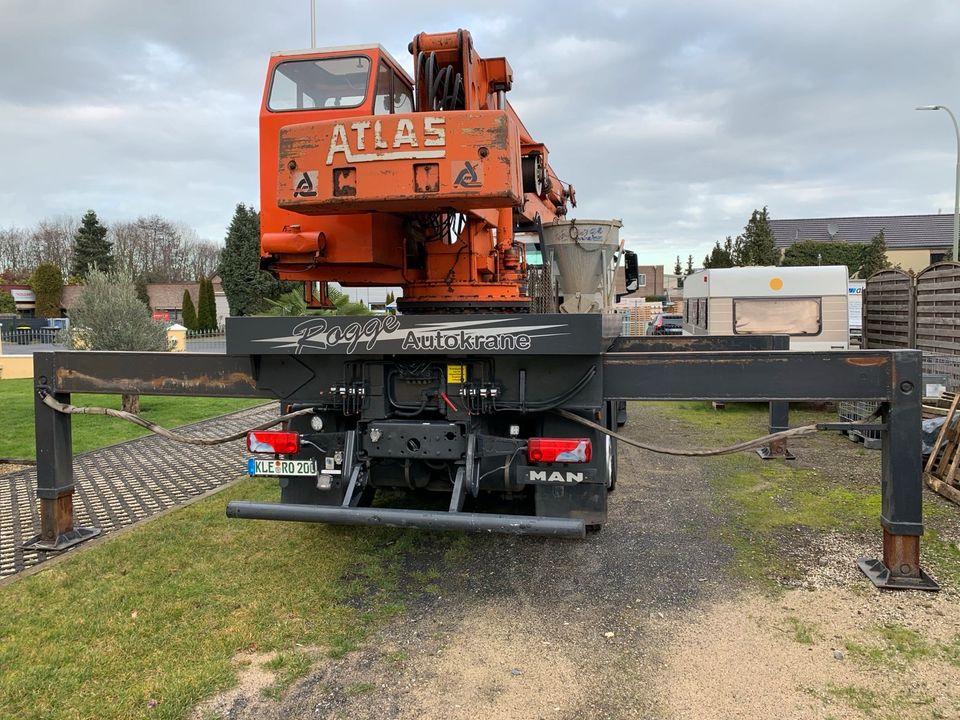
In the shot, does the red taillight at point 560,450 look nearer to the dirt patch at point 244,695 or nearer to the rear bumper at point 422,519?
the rear bumper at point 422,519

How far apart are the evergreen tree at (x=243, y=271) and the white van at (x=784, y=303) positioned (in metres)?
33.4

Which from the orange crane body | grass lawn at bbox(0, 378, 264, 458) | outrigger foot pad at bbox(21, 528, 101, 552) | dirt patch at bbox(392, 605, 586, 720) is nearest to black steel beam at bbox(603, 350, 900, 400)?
the orange crane body

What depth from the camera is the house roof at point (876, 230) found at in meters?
54.9

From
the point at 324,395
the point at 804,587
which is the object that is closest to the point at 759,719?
the point at 804,587

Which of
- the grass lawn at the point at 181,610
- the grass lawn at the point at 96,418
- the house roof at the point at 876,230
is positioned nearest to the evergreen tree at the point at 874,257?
the house roof at the point at 876,230

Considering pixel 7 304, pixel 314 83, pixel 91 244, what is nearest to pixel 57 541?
pixel 314 83

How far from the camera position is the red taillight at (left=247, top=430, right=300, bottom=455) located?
4.39 metres

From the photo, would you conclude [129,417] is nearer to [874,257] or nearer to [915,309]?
[915,309]

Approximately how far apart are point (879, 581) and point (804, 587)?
1.40ft

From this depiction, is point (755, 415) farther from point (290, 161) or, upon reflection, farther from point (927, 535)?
point (290, 161)

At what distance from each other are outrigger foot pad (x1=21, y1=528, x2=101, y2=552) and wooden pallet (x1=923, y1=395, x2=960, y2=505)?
699 cm

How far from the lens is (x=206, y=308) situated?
47000 millimetres

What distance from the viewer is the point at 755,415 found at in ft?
37.3

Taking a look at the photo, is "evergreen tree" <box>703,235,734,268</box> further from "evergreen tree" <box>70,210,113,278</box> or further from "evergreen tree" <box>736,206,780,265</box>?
"evergreen tree" <box>70,210,113,278</box>
